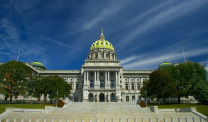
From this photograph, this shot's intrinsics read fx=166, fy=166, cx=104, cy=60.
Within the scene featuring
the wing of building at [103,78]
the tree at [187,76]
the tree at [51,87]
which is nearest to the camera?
the tree at [51,87]

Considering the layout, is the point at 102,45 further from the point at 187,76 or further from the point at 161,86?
the point at 161,86

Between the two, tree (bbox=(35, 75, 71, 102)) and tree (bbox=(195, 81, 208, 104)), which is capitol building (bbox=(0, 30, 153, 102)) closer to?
tree (bbox=(35, 75, 71, 102))

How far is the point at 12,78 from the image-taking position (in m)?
48.0

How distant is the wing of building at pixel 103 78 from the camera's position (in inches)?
2436

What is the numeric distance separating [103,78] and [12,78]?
3340 centimetres

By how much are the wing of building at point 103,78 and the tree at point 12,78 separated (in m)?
21.2

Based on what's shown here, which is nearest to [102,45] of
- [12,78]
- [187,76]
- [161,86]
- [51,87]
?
[51,87]

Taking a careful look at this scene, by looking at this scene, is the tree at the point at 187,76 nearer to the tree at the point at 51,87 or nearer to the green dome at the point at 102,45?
the tree at the point at 51,87

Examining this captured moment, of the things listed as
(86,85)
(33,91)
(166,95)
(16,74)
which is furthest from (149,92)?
(16,74)

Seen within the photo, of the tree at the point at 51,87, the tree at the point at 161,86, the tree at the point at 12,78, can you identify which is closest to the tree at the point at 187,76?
the tree at the point at 161,86

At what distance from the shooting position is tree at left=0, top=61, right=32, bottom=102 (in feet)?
154

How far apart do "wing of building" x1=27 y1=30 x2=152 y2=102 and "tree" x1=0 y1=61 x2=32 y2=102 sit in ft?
69.6

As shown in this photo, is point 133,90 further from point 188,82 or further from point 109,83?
point 188,82

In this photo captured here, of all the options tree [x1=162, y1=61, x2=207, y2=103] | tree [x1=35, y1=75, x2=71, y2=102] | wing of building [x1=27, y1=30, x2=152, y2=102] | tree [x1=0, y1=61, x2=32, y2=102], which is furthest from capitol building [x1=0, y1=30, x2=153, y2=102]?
tree [x1=0, y1=61, x2=32, y2=102]
